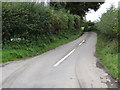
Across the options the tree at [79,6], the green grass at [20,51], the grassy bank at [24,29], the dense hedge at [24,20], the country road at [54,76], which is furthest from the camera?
the tree at [79,6]

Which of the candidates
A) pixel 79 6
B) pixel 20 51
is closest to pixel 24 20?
pixel 20 51

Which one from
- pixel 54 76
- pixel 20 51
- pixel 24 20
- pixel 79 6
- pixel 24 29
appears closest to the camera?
pixel 54 76

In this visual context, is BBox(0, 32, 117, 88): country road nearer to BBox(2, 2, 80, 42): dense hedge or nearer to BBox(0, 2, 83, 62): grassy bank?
BBox(0, 2, 83, 62): grassy bank

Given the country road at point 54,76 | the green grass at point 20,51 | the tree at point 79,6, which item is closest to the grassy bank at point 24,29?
the green grass at point 20,51

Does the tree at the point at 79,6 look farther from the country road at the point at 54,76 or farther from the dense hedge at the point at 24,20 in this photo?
the country road at the point at 54,76

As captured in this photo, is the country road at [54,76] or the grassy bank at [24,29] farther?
the grassy bank at [24,29]

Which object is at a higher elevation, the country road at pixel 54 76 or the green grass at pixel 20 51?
the country road at pixel 54 76

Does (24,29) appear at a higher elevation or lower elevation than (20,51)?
higher

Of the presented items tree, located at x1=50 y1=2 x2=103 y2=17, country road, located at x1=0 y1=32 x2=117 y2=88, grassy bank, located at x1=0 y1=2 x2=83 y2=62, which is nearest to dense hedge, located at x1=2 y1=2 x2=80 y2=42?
grassy bank, located at x1=0 y1=2 x2=83 y2=62

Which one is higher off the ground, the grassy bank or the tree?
the tree

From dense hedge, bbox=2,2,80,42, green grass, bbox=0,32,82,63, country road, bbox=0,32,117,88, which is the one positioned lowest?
green grass, bbox=0,32,82,63

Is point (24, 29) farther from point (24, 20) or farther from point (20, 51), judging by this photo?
point (20, 51)

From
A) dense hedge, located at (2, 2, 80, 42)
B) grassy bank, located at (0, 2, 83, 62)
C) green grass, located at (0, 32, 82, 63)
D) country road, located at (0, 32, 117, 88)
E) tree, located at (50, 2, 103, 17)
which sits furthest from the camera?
tree, located at (50, 2, 103, 17)

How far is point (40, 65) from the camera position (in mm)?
11195
